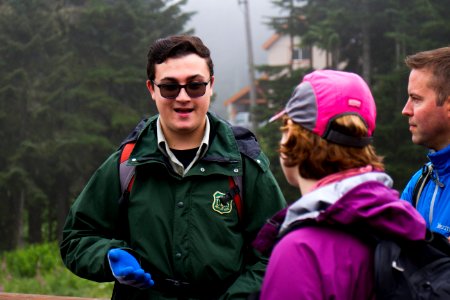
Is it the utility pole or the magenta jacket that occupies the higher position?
the magenta jacket

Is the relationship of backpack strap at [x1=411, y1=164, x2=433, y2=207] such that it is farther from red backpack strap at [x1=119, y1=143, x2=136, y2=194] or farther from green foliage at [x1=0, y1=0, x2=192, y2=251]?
green foliage at [x1=0, y1=0, x2=192, y2=251]

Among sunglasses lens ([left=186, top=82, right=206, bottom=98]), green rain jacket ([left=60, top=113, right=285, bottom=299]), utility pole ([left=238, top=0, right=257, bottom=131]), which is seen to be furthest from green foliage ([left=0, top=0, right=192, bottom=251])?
sunglasses lens ([left=186, top=82, right=206, bottom=98])

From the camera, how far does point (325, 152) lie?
1.62 m

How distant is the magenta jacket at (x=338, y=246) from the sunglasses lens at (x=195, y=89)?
1075 millimetres

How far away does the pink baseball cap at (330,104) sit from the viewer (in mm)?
1632

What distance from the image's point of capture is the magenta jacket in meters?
1.46

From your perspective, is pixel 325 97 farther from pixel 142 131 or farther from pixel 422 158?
pixel 422 158

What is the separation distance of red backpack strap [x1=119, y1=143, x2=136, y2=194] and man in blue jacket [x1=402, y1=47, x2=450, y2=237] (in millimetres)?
1154

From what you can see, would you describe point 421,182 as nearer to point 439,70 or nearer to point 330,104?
point 439,70

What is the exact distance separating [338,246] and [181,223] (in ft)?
3.26

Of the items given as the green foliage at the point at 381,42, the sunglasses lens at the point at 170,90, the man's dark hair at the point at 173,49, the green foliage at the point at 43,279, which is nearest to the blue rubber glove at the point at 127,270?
the sunglasses lens at the point at 170,90

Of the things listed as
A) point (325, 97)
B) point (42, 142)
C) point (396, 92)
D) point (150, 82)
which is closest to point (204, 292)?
point (150, 82)

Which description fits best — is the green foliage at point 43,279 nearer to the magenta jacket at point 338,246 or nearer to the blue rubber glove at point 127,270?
the blue rubber glove at point 127,270

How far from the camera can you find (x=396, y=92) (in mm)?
23922
